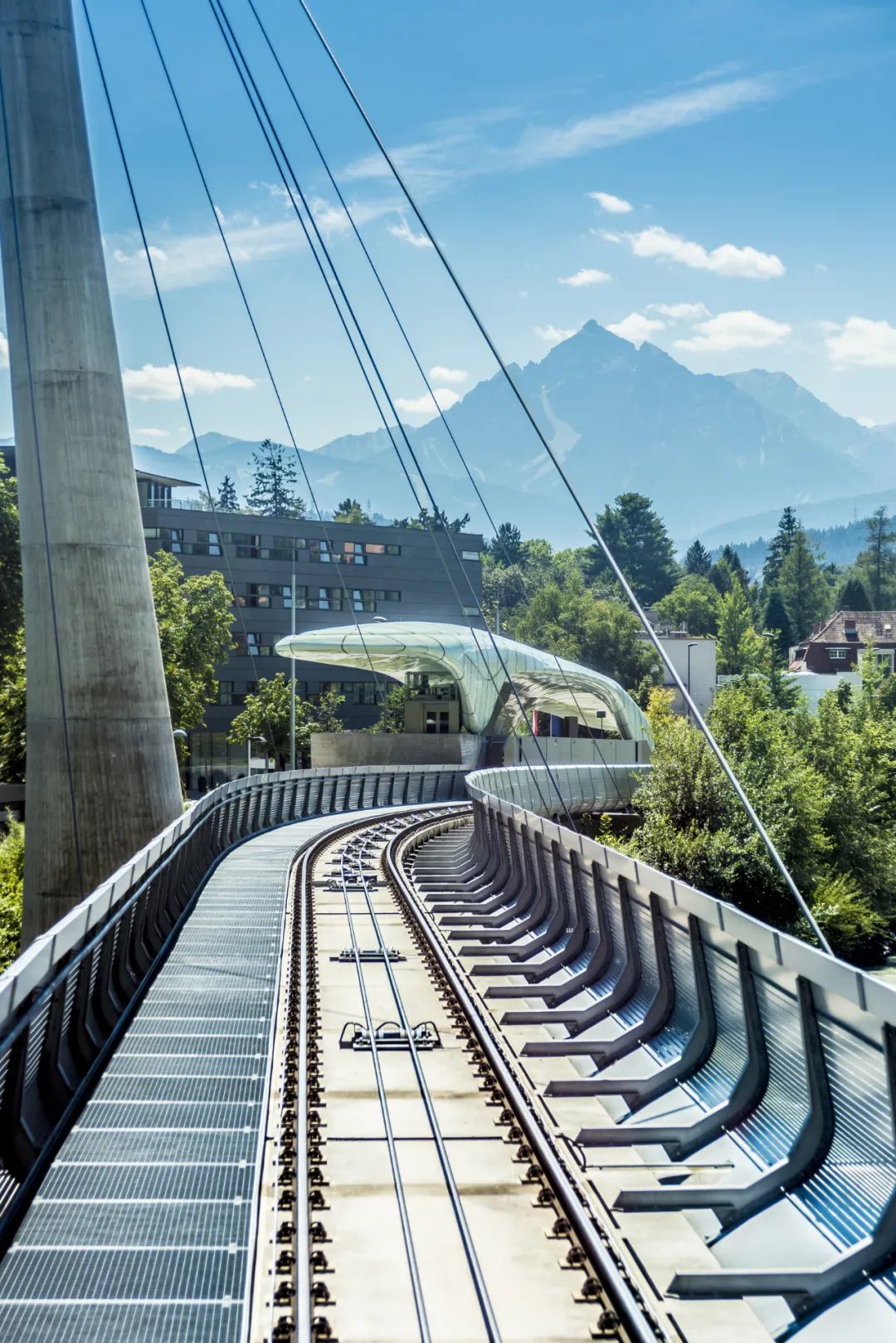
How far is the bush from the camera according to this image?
26.9 m

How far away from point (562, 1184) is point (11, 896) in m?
24.7

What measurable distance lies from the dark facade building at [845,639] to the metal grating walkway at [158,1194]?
118 meters

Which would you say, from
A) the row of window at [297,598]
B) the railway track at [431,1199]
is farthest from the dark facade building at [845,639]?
the railway track at [431,1199]

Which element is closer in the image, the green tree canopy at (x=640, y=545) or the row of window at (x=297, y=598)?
the row of window at (x=297, y=598)

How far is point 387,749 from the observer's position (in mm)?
58312

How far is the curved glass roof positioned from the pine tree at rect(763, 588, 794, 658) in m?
105

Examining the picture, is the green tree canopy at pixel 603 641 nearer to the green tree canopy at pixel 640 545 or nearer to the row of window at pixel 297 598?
the row of window at pixel 297 598

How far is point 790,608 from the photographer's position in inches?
6718

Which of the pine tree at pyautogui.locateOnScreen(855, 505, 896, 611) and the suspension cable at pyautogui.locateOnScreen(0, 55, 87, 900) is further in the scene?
the pine tree at pyautogui.locateOnScreen(855, 505, 896, 611)

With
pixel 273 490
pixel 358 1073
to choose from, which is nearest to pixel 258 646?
pixel 358 1073

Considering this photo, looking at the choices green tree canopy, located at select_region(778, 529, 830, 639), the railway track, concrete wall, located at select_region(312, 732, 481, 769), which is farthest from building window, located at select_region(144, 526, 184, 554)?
green tree canopy, located at select_region(778, 529, 830, 639)

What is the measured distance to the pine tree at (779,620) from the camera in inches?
6683

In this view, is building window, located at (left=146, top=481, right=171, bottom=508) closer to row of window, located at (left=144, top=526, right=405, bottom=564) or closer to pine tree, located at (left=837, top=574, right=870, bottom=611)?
row of window, located at (left=144, top=526, right=405, bottom=564)

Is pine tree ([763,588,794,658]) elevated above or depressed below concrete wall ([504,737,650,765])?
above
